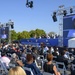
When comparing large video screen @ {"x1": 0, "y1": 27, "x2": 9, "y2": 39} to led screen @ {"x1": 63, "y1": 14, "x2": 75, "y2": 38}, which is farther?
large video screen @ {"x1": 0, "y1": 27, "x2": 9, "y2": 39}

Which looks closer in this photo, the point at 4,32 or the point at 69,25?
the point at 69,25

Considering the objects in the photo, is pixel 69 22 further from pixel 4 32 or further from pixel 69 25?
pixel 4 32

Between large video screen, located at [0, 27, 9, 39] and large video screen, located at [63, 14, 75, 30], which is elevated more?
large video screen, located at [63, 14, 75, 30]

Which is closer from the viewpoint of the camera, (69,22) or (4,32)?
(69,22)

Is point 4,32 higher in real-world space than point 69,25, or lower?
lower

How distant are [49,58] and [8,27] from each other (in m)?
34.8

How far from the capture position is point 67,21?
84.8ft

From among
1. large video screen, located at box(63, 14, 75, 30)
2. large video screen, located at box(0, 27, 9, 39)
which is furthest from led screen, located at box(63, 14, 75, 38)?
large video screen, located at box(0, 27, 9, 39)

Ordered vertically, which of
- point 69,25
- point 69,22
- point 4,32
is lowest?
point 4,32

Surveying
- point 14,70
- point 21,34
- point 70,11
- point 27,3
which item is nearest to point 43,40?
point 70,11

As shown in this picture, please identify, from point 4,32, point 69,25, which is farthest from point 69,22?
point 4,32

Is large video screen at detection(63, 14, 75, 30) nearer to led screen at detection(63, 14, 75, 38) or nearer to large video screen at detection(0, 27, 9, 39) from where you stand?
led screen at detection(63, 14, 75, 38)

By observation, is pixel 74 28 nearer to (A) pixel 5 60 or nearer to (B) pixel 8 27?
(A) pixel 5 60

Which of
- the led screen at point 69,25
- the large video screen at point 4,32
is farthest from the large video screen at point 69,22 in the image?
the large video screen at point 4,32
